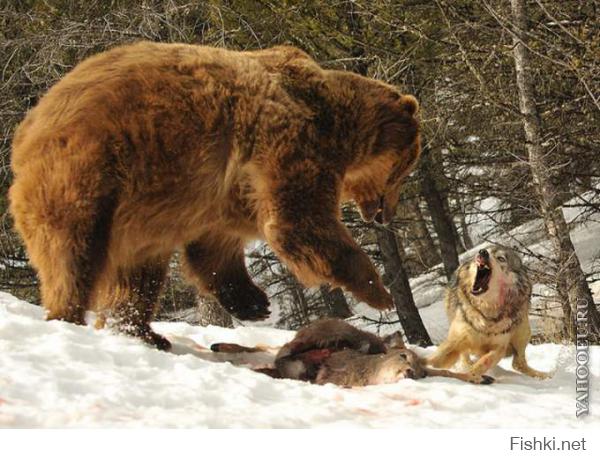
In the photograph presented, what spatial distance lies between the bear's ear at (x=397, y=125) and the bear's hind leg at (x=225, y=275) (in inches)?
54.2

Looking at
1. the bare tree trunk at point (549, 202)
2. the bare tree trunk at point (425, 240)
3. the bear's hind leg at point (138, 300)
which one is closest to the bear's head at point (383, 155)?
the bear's hind leg at point (138, 300)

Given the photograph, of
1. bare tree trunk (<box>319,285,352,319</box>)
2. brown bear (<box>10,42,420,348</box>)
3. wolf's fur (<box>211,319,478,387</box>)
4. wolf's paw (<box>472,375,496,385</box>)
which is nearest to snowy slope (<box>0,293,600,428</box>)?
wolf's paw (<box>472,375,496,385</box>)

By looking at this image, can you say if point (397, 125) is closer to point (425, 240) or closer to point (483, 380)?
point (483, 380)

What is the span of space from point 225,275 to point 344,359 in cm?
131

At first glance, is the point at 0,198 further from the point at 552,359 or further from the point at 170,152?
the point at 552,359

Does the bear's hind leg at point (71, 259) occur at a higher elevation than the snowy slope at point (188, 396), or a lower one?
higher

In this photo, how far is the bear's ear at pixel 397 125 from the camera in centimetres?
650

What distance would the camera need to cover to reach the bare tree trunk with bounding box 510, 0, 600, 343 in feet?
29.7

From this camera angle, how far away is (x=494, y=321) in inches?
234

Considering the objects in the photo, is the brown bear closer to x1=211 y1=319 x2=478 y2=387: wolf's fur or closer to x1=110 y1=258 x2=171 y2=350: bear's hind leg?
x1=110 y1=258 x2=171 y2=350: bear's hind leg

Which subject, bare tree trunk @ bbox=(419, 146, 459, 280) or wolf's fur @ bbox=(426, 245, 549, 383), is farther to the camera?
bare tree trunk @ bbox=(419, 146, 459, 280)

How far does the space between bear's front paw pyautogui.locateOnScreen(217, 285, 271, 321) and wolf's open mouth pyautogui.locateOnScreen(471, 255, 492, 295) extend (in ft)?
5.25

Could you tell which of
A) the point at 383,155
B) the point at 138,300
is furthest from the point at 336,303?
the point at 138,300

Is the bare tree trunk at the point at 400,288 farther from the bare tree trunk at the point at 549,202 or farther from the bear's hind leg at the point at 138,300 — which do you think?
the bear's hind leg at the point at 138,300
